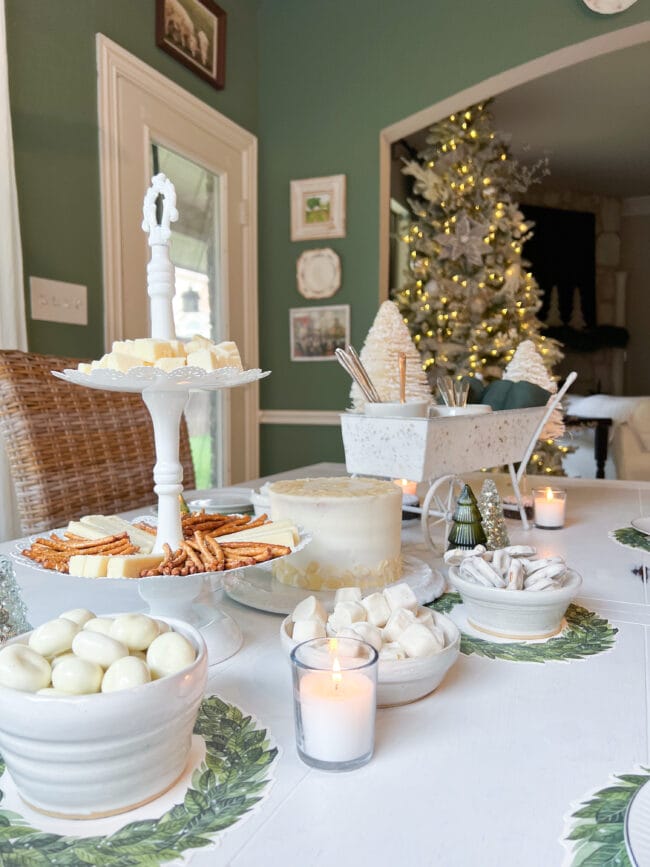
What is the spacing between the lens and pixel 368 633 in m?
0.64

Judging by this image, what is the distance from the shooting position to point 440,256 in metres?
3.75

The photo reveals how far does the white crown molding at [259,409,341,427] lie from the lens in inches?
142

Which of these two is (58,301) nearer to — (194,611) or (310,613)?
(194,611)

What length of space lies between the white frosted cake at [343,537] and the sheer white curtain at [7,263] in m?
1.37

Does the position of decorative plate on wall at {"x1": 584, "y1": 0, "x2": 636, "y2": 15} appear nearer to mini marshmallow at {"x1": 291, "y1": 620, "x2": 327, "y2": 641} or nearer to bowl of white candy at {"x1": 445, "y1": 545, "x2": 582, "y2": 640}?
bowl of white candy at {"x1": 445, "y1": 545, "x2": 582, "y2": 640}

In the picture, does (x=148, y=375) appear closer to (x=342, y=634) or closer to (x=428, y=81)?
(x=342, y=634)

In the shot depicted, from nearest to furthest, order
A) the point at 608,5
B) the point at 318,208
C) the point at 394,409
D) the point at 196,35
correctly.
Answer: the point at 394,409 → the point at 608,5 → the point at 196,35 → the point at 318,208

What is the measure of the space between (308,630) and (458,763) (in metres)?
0.19

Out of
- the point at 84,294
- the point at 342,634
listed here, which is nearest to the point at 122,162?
the point at 84,294

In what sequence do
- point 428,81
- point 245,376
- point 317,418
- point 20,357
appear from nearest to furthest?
point 245,376, point 20,357, point 428,81, point 317,418

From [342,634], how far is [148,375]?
0.32m

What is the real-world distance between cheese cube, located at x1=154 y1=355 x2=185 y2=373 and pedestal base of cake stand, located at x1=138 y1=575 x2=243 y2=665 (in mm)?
220

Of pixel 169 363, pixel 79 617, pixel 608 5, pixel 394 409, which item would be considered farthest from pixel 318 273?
pixel 79 617

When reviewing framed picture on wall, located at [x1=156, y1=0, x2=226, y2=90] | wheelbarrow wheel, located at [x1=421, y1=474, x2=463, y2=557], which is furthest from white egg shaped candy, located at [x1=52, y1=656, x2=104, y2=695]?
framed picture on wall, located at [x1=156, y1=0, x2=226, y2=90]
